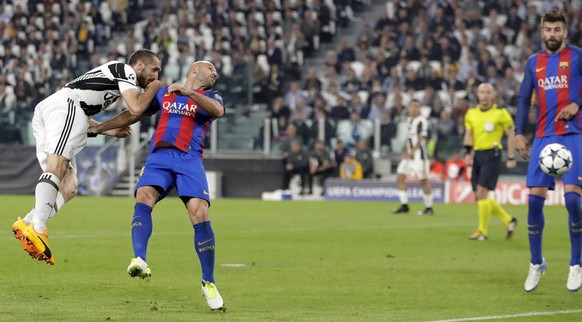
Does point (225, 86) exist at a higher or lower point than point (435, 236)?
higher

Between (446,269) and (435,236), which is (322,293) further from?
(435,236)

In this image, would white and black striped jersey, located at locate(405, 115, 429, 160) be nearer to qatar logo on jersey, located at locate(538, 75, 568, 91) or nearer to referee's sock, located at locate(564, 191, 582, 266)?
qatar logo on jersey, located at locate(538, 75, 568, 91)

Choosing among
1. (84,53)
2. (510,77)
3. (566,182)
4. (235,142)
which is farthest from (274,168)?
(566,182)

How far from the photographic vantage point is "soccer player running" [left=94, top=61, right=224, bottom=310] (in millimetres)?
9477

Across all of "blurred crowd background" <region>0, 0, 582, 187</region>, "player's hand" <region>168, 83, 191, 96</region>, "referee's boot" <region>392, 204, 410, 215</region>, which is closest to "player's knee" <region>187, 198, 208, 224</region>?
"player's hand" <region>168, 83, 191, 96</region>

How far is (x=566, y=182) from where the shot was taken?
35.9ft

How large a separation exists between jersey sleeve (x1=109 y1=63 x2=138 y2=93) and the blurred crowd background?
66.5ft

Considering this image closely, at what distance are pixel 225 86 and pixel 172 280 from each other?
70.3 ft

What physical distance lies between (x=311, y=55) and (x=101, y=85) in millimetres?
26383

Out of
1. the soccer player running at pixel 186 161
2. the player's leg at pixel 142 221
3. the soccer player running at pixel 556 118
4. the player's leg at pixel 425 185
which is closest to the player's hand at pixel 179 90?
the soccer player running at pixel 186 161

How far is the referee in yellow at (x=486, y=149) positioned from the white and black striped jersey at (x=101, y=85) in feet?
28.9

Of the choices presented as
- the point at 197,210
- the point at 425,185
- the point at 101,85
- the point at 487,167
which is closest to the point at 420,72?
the point at 425,185

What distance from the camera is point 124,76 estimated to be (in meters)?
10.2

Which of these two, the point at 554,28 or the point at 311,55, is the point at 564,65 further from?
the point at 311,55
